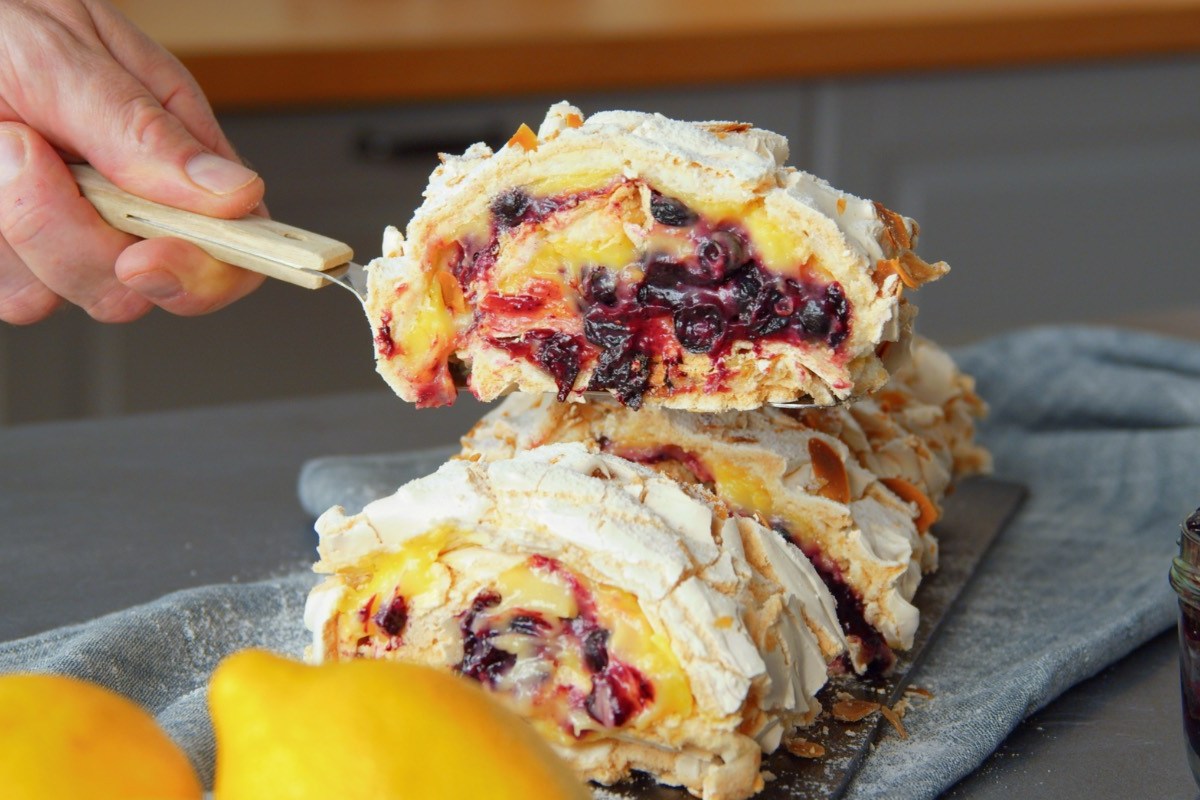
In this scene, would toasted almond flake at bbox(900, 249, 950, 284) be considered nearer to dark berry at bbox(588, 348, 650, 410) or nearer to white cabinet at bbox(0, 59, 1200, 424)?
dark berry at bbox(588, 348, 650, 410)

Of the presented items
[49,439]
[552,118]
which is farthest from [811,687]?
[49,439]

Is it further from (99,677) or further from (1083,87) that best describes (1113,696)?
(1083,87)

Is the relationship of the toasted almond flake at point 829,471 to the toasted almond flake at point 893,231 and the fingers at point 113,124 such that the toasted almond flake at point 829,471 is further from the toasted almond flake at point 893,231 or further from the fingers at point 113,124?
the fingers at point 113,124

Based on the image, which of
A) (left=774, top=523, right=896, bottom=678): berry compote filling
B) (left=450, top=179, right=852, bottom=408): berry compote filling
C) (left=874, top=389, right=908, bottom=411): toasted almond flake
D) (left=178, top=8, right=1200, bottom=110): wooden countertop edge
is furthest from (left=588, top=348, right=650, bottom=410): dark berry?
(left=178, top=8, right=1200, bottom=110): wooden countertop edge

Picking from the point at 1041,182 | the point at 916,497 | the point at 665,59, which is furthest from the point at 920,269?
the point at 1041,182

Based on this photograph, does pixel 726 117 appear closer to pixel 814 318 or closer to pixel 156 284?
pixel 156 284

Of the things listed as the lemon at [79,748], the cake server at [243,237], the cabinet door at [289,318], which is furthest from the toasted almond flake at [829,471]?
the cabinet door at [289,318]
